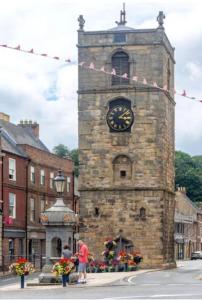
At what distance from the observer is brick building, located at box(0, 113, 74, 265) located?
6078 centimetres

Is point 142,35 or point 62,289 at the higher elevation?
point 142,35

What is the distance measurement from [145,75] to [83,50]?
4.88m

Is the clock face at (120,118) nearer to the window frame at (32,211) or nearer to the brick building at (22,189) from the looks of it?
the brick building at (22,189)

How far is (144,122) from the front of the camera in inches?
2330

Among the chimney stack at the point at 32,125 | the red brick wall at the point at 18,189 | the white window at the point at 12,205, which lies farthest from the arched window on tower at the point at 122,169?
the chimney stack at the point at 32,125

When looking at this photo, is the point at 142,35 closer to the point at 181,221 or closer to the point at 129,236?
the point at 129,236

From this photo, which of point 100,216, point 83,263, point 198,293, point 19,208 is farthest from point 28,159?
point 198,293

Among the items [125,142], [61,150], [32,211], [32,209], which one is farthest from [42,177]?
[61,150]

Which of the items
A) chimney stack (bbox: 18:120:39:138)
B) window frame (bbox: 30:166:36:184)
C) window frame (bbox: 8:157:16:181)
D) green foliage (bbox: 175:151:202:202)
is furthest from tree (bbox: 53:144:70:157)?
window frame (bbox: 8:157:16:181)

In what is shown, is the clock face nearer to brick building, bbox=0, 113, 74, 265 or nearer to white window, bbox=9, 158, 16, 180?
brick building, bbox=0, 113, 74, 265

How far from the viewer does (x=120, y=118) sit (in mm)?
59438

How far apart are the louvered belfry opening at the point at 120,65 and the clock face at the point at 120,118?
188 cm

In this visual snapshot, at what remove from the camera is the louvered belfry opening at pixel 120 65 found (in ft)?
197

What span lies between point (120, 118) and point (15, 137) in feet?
43.5
